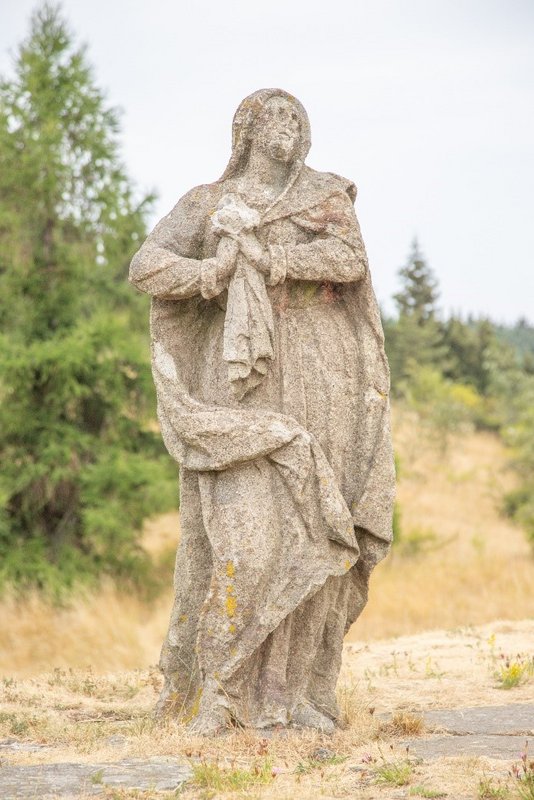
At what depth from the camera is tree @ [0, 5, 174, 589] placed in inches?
712

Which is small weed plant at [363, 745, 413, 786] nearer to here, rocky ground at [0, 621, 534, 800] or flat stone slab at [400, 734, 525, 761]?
rocky ground at [0, 621, 534, 800]

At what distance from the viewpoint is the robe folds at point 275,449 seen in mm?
6504

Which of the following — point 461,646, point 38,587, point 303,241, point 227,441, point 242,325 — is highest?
point 303,241

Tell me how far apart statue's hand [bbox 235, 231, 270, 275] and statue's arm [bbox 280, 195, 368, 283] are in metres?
0.07

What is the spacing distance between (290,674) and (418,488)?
81.2 ft

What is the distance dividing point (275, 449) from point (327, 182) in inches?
71.2

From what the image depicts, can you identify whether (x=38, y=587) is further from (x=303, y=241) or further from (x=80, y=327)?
(x=303, y=241)

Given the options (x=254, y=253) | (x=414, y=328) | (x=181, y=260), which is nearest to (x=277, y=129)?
(x=254, y=253)

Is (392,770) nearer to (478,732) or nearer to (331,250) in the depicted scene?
(478,732)

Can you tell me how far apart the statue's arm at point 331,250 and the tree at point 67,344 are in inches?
440

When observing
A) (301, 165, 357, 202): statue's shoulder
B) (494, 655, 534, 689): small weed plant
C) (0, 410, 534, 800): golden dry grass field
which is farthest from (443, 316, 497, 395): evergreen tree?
(301, 165, 357, 202): statue's shoulder

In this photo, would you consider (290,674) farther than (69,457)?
No

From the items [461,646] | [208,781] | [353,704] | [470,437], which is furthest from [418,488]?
[208,781]

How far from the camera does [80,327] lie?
18641 millimetres
